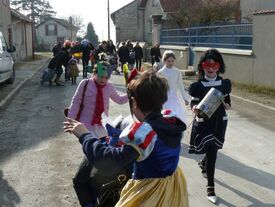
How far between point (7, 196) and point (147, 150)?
11.3 ft

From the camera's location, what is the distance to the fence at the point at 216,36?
1741cm

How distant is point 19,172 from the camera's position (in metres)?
6.64

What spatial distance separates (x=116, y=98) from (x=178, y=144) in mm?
2410

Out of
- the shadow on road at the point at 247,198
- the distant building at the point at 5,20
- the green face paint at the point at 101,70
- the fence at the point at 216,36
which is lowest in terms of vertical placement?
the shadow on road at the point at 247,198

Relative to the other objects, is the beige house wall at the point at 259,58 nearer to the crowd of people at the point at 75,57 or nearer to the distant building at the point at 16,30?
the crowd of people at the point at 75,57

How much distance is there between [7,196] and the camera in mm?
5602

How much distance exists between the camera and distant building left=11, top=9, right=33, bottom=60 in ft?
125

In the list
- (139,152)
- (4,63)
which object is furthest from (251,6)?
(139,152)

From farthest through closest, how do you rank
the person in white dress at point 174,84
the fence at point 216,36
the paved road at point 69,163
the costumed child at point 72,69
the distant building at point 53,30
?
the distant building at point 53,30 → the costumed child at point 72,69 → the fence at point 216,36 → the person in white dress at point 174,84 → the paved road at point 69,163

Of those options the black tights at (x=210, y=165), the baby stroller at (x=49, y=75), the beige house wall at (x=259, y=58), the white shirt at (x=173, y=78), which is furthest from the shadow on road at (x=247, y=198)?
the baby stroller at (x=49, y=75)

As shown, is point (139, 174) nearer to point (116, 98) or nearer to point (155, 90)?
point (155, 90)

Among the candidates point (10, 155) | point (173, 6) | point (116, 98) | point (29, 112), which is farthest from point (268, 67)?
point (173, 6)

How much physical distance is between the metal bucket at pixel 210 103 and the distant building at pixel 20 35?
107ft

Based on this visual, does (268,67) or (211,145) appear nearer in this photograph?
(211,145)
